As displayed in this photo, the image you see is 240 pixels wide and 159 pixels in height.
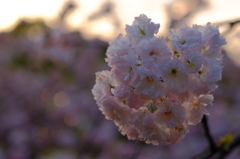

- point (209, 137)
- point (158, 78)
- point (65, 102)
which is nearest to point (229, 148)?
point (209, 137)

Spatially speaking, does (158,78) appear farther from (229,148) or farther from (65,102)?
(65,102)

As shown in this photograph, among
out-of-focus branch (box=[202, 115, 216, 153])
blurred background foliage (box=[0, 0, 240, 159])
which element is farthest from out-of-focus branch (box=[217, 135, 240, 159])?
blurred background foliage (box=[0, 0, 240, 159])

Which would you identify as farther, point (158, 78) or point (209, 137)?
point (209, 137)

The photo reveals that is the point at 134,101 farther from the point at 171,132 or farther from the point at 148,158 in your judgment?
the point at 148,158

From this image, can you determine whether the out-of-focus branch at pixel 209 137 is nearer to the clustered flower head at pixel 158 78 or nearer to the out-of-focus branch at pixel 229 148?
the out-of-focus branch at pixel 229 148

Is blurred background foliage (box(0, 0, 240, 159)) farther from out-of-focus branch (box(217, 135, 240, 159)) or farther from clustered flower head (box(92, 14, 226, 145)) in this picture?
clustered flower head (box(92, 14, 226, 145))

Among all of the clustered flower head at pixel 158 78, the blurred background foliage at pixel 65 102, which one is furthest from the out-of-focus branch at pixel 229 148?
the blurred background foliage at pixel 65 102
